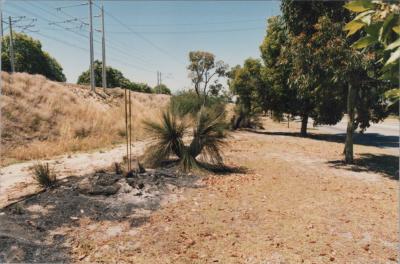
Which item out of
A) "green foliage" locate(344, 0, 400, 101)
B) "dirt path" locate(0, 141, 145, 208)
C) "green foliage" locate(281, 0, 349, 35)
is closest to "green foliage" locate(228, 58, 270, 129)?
"green foliage" locate(281, 0, 349, 35)

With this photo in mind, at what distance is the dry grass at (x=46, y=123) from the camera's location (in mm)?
12016

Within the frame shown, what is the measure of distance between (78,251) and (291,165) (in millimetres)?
7280

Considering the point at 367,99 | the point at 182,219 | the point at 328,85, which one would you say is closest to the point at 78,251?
the point at 182,219

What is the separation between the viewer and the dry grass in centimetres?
1202

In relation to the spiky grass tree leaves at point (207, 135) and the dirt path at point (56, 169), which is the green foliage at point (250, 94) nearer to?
the dirt path at point (56, 169)

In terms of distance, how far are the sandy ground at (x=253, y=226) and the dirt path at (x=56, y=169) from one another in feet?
→ 5.23

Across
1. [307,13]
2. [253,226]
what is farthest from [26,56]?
[253,226]

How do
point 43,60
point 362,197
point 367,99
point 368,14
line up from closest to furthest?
point 368,14 → point 362,197 → point 367,99 → point 43,60

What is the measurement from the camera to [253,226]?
5.08 meters

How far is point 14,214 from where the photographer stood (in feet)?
17.1

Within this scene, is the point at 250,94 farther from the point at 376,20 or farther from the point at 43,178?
the point at 376,20

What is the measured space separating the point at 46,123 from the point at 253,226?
12.9 meters

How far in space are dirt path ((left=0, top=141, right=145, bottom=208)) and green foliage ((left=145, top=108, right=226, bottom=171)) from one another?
1755mm

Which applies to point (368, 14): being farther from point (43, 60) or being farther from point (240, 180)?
point (43, 60)
